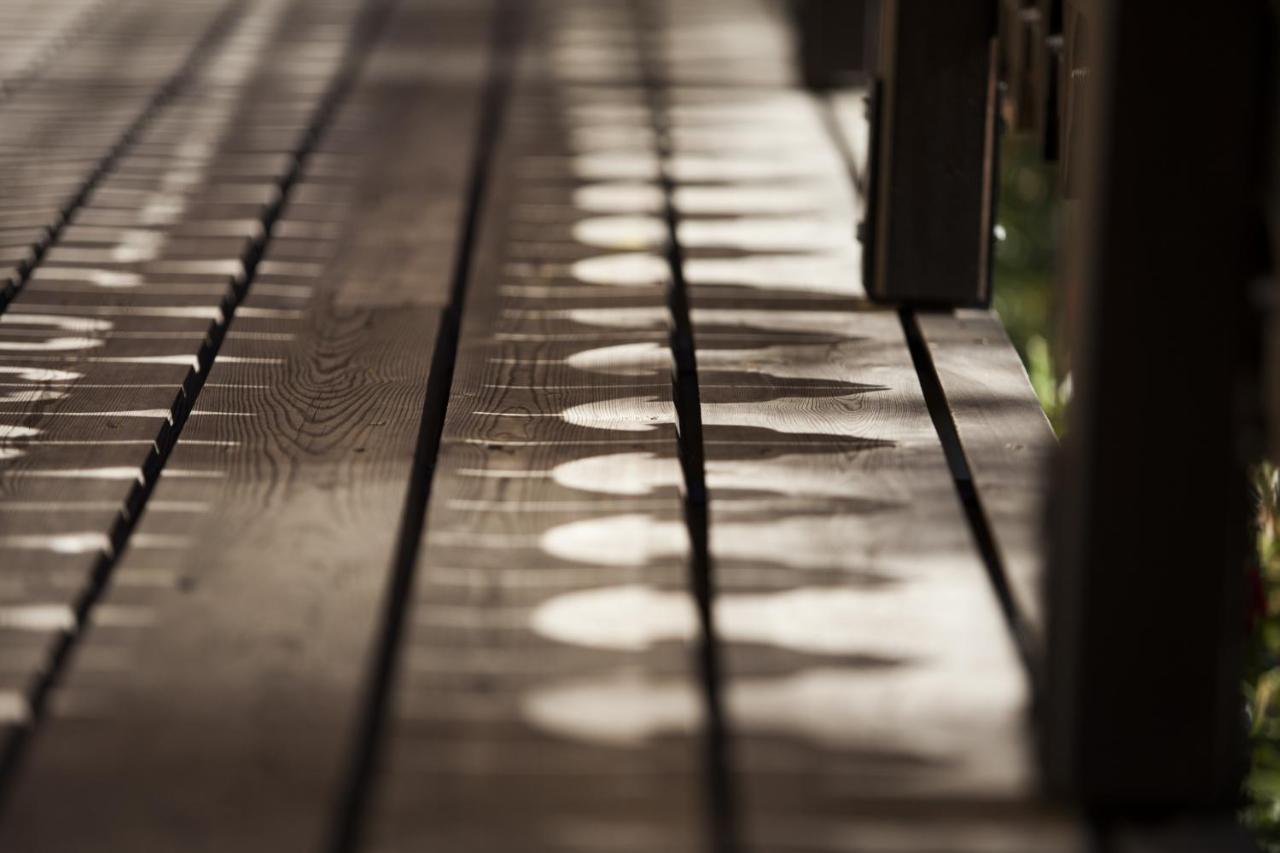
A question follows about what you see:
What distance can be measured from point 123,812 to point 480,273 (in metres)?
1.44

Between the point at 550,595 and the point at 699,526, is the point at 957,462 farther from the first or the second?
the point at 550,595

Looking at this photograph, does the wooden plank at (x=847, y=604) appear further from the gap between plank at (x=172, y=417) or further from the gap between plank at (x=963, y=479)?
the gap between plank at (x=172, y=417)

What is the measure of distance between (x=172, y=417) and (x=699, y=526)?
2.29ft

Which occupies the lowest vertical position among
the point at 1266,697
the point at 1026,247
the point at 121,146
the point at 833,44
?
the point at 1026,247

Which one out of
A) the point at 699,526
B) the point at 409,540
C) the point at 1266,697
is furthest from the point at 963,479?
the point at 1266,697

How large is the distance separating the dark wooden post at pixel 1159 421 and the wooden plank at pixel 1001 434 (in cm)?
11

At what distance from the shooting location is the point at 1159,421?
1.27 meters

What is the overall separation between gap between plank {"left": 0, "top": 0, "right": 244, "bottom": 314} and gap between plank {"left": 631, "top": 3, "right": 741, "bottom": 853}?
1002 mm

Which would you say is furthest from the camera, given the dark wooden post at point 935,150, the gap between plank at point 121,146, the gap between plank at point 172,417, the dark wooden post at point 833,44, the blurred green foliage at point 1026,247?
the blurred green foliage at point 1026,247

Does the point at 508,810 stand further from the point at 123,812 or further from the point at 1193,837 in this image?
A: the point at 1193,837

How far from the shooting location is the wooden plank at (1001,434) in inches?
65.9

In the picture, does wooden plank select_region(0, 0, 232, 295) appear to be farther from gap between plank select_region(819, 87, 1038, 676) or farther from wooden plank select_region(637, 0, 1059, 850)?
gap between plank select_region(819, 87, 1038, 676)

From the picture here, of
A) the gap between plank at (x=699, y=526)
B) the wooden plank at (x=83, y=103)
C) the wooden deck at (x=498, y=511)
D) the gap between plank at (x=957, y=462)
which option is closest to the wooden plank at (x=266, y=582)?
the wooden deck at (x=498, y=511)

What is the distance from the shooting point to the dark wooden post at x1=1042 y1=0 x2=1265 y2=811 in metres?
1.23
